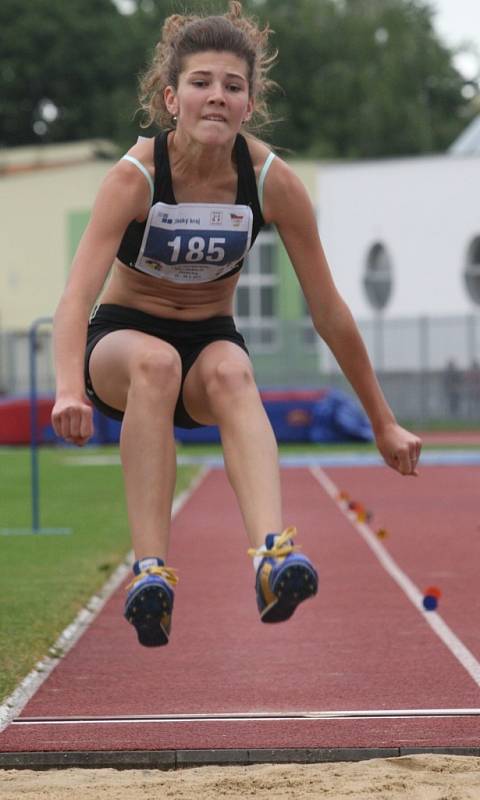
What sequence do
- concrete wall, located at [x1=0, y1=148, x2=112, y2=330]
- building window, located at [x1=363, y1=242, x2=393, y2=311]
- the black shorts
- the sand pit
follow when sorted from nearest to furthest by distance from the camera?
the sand pit → the black shorts → building window, located at [x1=363, y1=242, x2=393, y2=311] → concrete wall, located at [x1=0, y1=148, x2=112, y2=330]

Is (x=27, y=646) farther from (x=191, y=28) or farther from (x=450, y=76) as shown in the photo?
(x=450, y=76)

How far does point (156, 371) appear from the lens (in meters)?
5.13

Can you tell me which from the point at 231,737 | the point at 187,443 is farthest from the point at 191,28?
the point at 187,443

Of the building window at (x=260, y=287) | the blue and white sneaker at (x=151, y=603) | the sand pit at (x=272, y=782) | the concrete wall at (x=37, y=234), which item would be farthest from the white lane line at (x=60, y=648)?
the concrete wall at (x=37, y=234)

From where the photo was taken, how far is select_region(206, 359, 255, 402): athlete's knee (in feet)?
17.0

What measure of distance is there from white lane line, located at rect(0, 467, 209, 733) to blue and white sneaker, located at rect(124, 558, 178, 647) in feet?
4.19

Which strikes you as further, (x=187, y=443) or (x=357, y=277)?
(x=357, y=277)

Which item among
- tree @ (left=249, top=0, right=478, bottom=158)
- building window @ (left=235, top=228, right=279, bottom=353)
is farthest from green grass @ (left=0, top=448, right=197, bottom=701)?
tree @ (left=249, top=0, right=478, bottom=158)

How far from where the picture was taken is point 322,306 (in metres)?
5.42

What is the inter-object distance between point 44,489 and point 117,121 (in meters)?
38.6

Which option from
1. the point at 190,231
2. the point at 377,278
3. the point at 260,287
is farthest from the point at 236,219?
the point at 260,287

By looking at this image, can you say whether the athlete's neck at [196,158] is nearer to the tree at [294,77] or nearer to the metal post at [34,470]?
the metal post at [34,470]

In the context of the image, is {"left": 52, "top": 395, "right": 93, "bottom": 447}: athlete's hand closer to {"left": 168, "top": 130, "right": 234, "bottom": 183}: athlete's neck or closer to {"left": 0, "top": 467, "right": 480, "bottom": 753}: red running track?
{"left": 168, "top": 130, "right": 234, "bottom": 183}: athlete's neck

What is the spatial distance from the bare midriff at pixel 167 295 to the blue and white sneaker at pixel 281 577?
34.5 inches
